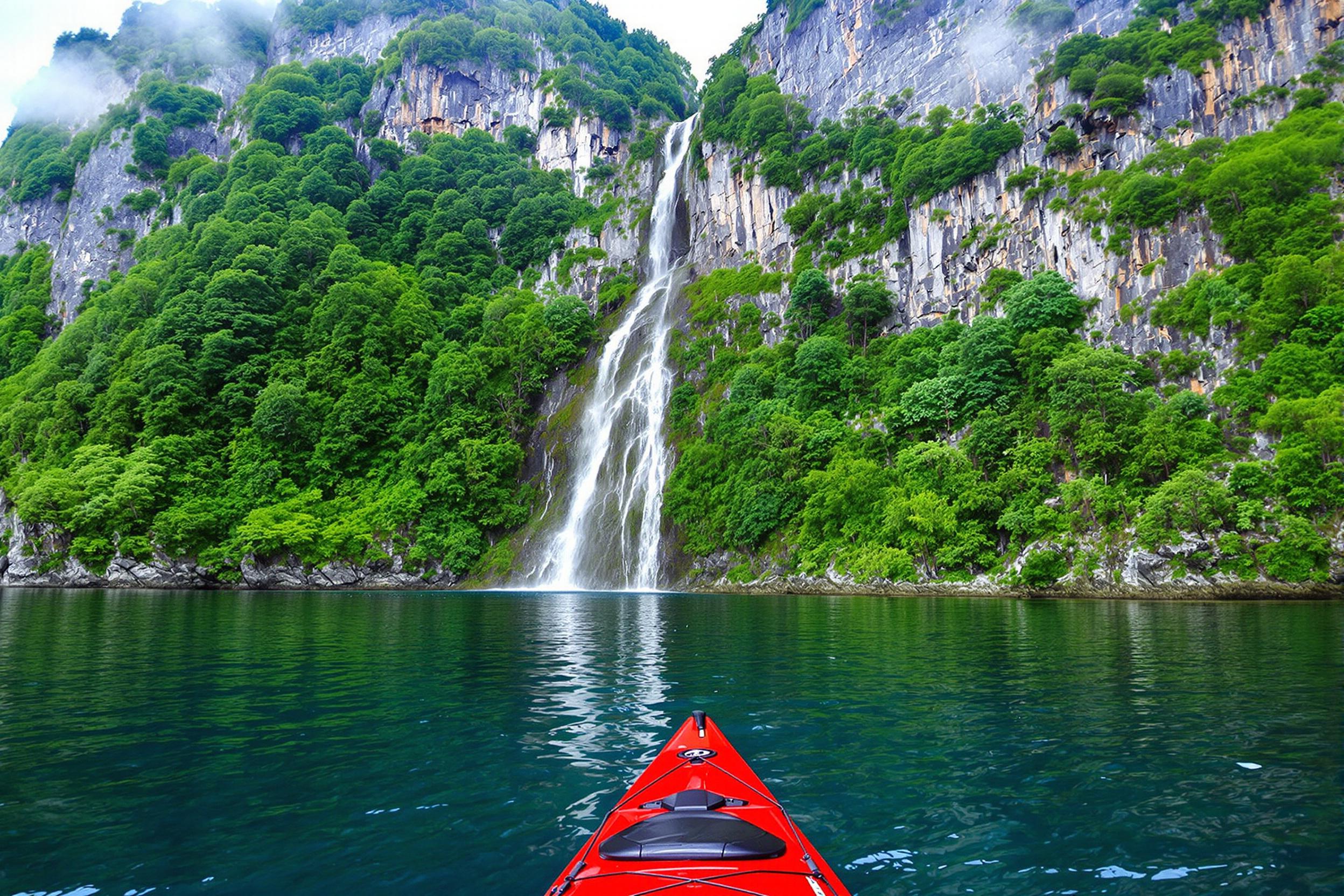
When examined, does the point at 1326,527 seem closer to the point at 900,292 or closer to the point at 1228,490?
the point at 1228,490

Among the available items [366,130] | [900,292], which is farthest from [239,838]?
[366,130]

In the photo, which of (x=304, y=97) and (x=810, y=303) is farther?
(x=304, y=97)

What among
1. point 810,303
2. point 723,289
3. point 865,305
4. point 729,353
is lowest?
point 729,353

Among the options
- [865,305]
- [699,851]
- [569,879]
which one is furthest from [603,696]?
[865,305]

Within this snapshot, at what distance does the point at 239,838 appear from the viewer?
5.86 m

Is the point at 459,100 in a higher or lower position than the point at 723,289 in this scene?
higher

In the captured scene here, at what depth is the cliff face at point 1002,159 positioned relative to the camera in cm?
4109

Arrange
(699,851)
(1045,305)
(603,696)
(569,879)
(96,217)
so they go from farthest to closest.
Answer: (96,217) → (1045,305) → (603,696) → (699,851) → (569,879)

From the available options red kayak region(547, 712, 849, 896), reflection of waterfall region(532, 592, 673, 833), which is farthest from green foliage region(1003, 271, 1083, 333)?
red kayak region(547, 712, 849, 896)

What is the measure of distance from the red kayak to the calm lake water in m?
0.87

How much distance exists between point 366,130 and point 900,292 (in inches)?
3020

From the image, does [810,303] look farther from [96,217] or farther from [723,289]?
[96,217]

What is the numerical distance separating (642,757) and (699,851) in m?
4.19

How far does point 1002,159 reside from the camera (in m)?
50.6
